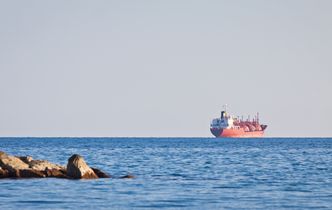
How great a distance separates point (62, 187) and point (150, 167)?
25.4 m

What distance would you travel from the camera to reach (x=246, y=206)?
126 ft

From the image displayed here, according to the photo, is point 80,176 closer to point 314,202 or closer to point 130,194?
point 130,194

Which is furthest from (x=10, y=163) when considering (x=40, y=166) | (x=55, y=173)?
(x=55, y=173)

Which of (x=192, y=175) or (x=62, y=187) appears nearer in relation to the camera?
(x=62, y=187)

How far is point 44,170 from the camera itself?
187ft

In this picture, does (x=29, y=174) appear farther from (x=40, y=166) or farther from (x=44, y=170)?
(x=40, y=166)

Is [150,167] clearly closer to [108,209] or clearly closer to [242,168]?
[242,168]

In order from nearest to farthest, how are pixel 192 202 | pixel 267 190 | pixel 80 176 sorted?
1. pixel 192 202
2. pixel 267 190
3. pixel 80 176

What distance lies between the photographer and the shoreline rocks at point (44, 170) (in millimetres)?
55200

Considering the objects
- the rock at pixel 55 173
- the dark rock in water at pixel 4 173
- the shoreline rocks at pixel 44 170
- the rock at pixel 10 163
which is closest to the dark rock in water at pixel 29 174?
the shoreline rocks at pixel 44 170

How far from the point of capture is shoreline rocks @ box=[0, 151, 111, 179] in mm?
55200

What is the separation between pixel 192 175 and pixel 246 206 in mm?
22881

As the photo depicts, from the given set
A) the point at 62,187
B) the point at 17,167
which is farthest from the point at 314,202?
the point at 17,167

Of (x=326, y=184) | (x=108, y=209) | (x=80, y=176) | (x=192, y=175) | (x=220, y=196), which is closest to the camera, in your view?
(x=108, y=209)
